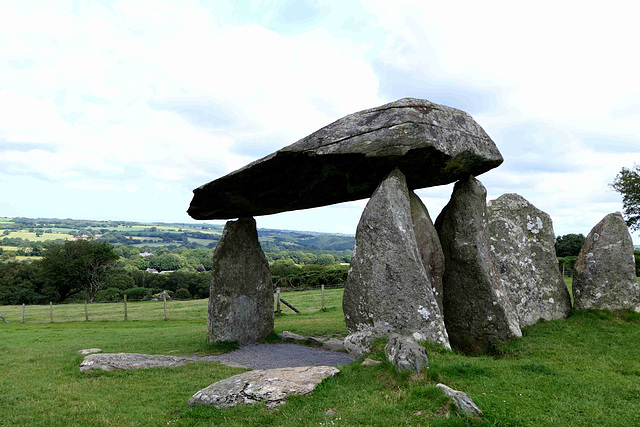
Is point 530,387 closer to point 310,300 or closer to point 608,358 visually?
point 608,358

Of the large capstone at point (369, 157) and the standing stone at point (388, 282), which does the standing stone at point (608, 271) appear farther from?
the standing stone at point (388, 282)

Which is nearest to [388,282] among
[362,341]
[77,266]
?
[362,341]

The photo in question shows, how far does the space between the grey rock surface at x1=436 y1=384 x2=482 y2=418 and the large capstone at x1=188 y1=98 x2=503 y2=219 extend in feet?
18.7

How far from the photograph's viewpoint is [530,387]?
6898mm

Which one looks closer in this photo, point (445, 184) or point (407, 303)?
point (407, 303)

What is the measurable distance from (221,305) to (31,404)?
6.87 m

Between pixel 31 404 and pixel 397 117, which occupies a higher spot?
pixel 397 117

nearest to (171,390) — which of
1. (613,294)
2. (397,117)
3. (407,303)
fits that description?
(407,303)

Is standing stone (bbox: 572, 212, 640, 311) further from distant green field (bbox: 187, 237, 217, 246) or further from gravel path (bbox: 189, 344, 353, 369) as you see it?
distant green field (bbox: 187, 237, 217, 246)

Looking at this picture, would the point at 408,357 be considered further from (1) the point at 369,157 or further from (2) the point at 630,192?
(2) the point at 630,192

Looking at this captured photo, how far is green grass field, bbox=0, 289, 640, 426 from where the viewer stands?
19.4 feet

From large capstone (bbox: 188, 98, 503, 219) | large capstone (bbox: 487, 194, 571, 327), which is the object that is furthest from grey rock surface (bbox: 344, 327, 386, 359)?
large capstone (bbox: 487, 194, 571, 327)

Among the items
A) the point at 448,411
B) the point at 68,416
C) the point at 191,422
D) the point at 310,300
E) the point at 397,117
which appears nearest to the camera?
the point at 448,411

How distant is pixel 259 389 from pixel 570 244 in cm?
3927
